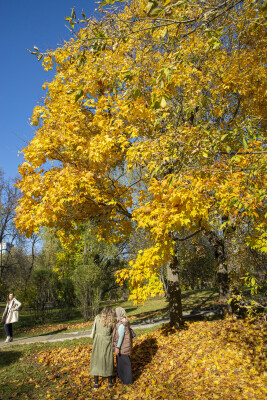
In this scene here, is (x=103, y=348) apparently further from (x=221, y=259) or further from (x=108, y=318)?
(x=221, y=259)

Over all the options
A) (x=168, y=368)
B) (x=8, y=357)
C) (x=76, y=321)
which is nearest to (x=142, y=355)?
(x=168, y=368)

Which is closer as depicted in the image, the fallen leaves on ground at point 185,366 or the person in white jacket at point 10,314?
the fallen leaves on ground at point 185,366

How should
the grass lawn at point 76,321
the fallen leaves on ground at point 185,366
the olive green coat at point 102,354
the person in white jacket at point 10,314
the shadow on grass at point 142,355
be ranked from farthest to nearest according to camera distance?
the grass lawn at point 76,321 → the person in white jacket at point 10,314 → the shadow on grass at point 142,355 → the olive green coat at point 102,354 → the fallen leaves on ground at point 185,366

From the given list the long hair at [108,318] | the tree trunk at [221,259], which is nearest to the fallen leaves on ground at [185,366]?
the long hair at [108,318]

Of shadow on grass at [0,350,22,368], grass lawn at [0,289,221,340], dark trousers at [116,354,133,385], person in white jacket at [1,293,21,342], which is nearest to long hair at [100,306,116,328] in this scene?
dark trousers at [116,354,133,385]

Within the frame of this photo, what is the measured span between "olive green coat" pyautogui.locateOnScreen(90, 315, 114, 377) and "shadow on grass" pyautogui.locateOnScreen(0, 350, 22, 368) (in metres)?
3.05

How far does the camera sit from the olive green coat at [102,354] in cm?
450

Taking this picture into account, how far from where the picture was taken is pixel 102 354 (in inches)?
179

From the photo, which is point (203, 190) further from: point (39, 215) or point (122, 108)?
point (39, 215)

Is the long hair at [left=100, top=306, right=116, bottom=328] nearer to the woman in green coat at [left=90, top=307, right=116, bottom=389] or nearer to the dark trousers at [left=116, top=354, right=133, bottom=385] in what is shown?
the woman in green coat at [left=90, top=307, right=116, bottom=389]

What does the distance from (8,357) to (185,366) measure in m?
4.66

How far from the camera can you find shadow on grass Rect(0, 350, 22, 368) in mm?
6326

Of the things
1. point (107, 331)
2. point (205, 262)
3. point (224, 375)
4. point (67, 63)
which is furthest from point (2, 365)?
point (205, 262)

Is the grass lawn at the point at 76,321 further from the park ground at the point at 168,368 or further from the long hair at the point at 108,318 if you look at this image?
the long hair at the point at 108,318
